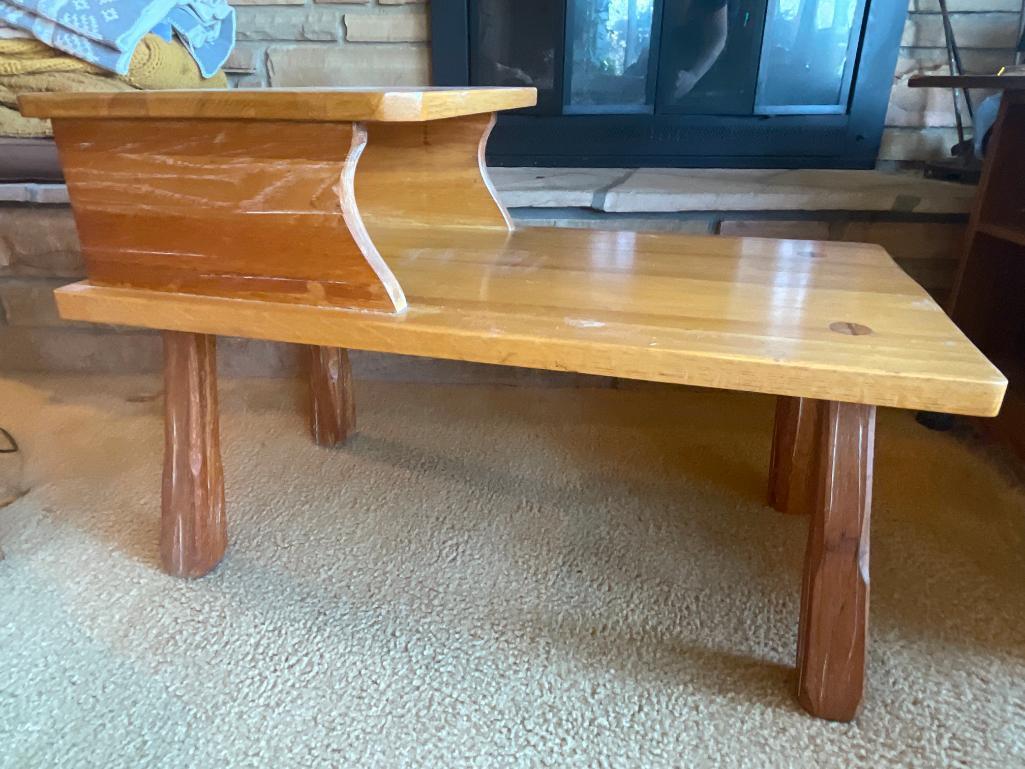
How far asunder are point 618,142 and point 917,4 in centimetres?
55

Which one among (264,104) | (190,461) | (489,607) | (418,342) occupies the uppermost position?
(264,104)

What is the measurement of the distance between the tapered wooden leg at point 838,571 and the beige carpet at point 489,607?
0.12 ft

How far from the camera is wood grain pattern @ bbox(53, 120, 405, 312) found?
2.00 ft

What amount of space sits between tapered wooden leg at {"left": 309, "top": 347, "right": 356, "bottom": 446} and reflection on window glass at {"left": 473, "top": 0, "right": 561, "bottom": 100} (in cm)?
66

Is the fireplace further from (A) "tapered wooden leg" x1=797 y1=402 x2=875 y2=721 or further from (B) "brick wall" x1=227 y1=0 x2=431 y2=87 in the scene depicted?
(A) "tapered wooden leg" x1=797 y1=402 x2=875 y2=721

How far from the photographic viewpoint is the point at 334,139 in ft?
1.93

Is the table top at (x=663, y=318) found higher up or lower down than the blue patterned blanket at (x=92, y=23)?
lower down

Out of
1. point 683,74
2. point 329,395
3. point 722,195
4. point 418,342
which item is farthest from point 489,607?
point 683,74

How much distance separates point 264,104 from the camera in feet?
1.89

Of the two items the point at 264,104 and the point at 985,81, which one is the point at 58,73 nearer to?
the point at 264,104

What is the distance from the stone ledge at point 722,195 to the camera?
1.15 m

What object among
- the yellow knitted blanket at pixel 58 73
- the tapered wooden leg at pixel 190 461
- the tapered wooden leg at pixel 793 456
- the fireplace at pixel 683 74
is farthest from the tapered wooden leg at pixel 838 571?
the yellow knitted blanket at pixel 58 73

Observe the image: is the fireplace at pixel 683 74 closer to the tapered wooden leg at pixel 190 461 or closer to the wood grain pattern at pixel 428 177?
the wood grain pattern at pixel 428 177

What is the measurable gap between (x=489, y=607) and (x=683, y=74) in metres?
1.03
